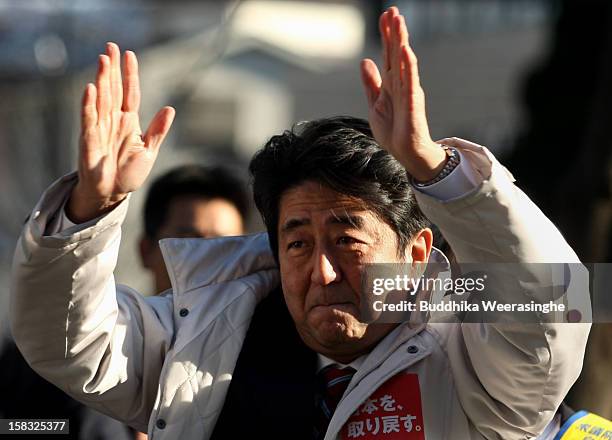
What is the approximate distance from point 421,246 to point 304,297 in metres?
0.33

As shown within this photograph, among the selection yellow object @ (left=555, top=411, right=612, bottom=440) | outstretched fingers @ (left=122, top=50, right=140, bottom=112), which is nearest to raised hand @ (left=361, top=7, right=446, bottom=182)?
outstretched fingers @ (left=122, top=50, right=140, bottom=112)

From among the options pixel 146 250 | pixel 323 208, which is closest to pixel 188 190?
pixel 146 250

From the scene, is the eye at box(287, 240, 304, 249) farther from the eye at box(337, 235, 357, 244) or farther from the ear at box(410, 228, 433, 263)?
the ear at box(410, 228, 433, 263)

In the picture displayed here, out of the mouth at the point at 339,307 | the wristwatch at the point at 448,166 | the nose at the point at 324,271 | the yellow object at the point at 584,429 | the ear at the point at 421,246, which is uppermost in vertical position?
the wristwatch at the point at 448,166

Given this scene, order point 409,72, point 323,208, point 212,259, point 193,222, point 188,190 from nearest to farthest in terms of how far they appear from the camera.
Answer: point 409,72
point 323,208
point 212,259
point 193,222
point 188,190

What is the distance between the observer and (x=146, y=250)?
13.9ft

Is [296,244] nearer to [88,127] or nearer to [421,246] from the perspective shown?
[421,246]

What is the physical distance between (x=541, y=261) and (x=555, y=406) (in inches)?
13.8

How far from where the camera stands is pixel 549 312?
2.32 meters

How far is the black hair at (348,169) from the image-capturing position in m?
2.63

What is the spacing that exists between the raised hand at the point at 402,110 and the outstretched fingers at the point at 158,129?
456mm

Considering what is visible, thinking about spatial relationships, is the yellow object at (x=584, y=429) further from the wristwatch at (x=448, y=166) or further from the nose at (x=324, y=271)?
the wristwatch at (x=448, y=166)

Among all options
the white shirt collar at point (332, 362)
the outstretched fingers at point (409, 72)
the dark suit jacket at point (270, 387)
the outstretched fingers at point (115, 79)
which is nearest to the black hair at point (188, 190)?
the dark suit jacket at point (270, 387)

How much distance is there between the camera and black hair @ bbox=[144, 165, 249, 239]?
420cm
